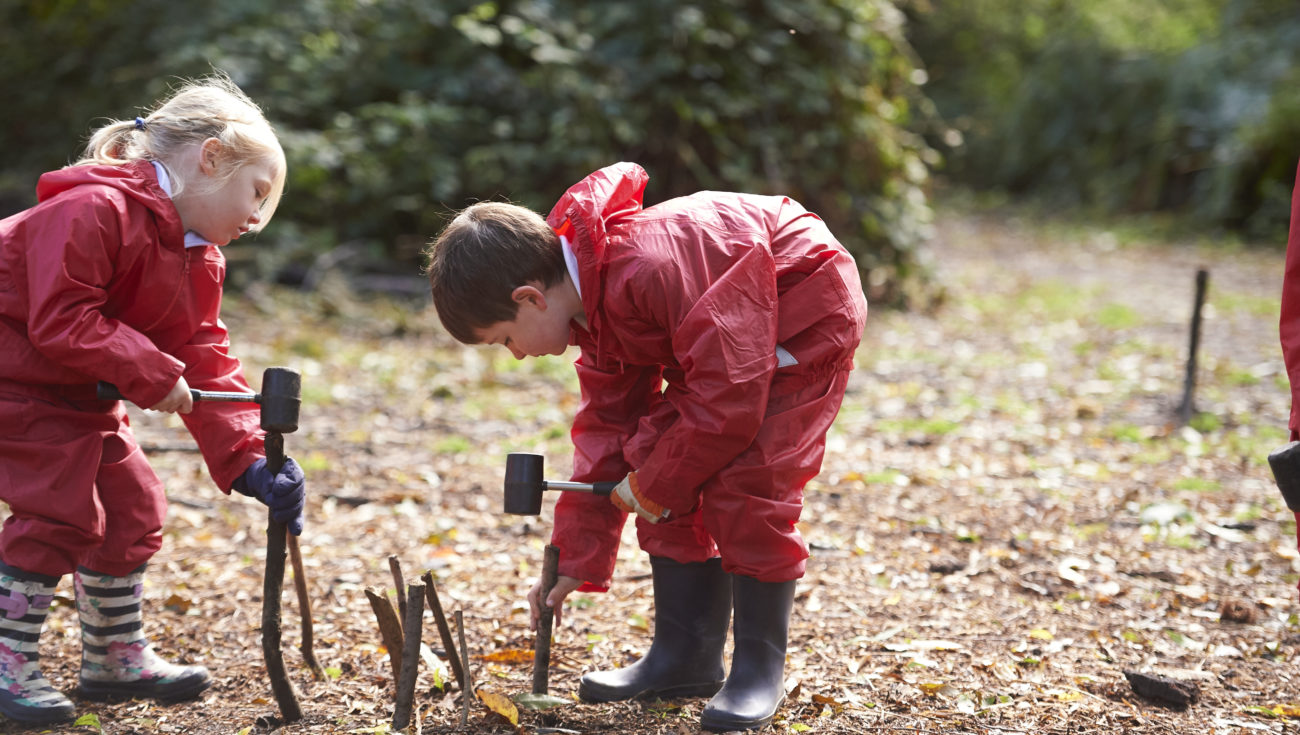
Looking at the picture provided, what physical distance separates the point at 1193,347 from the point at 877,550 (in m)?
2.37

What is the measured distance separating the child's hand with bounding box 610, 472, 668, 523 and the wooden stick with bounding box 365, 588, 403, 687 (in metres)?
0.60

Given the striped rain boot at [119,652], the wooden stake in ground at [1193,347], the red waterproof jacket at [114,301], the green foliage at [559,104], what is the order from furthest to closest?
the green foliage at [559,104], the wooden stake in ground at [1193,347], the striped rain boot at [119,652], the red waterproof jacket at [114,301]

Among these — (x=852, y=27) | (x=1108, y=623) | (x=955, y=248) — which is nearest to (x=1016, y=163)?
(x=955, y=248)

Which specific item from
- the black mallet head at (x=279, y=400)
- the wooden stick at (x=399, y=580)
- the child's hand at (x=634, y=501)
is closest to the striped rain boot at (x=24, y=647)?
the black mallet head at (x=279, y=400)

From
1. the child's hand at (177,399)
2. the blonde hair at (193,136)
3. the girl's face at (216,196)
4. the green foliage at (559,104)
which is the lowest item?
the child's hand at (177,399)

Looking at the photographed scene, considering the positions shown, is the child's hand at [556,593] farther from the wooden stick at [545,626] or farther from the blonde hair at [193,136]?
the blonde hair at [193,136]

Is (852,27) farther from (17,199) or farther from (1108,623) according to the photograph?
(17,199)

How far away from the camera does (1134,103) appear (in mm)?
15344

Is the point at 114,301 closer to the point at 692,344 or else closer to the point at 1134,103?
the point at 692,344

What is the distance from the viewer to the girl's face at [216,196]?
242 cm

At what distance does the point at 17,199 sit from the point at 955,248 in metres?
9.70

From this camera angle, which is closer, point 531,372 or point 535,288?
point 535,288

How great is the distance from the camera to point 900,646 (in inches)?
119

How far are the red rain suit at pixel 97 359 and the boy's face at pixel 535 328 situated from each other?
2.17 ft
